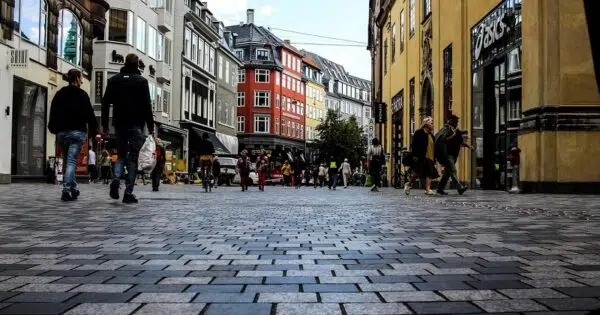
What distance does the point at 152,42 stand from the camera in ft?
147

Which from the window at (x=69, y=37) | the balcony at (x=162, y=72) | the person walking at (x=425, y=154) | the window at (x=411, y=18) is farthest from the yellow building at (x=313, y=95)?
the person walking at (x=425, y=154)

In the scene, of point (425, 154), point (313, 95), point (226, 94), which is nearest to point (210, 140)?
point (226, 94)

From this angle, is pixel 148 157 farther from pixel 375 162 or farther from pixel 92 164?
pixel 92 164

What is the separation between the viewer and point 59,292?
10.3 ft

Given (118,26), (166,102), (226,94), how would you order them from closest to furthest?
(118,26)
(166,102)
(226,94)

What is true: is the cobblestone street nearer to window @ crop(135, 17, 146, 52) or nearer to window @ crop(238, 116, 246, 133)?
window @ crop(135, 17, 146, 52)

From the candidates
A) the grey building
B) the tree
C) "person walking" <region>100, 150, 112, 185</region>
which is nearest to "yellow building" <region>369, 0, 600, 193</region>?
"person walking" <region>100, 150, 112, 185</region>

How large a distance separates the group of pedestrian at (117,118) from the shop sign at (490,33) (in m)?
11.6

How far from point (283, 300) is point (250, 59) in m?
89.9

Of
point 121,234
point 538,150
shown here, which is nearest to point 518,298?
point 121,234

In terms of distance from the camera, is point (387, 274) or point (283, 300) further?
point (387, 274)

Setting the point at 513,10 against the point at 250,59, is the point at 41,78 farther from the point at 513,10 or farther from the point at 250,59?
the point at 250,59

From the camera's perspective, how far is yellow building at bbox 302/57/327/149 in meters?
107

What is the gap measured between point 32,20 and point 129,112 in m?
18.1
